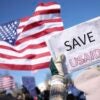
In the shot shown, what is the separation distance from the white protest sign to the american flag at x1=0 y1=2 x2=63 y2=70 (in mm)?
800

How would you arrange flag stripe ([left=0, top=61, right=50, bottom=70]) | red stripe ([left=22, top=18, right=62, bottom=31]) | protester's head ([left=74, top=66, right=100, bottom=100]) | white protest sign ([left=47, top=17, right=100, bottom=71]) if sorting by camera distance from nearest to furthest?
1. protester's head ([left=74, top=66, right=100, bottom=100])
2. white protest sign ([left=47, top=17, right=100, bottom=71])
3. flag stripe ([left=0, top=61, right=50, bottom=70])
4. red stripe ([left=22, top=18, right=62, bottom=31])

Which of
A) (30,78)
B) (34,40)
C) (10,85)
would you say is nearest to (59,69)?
(34,40)

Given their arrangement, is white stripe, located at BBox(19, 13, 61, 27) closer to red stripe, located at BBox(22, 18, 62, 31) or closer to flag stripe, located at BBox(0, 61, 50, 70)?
red stripe, located at BBox(22, 18, 62, 31)

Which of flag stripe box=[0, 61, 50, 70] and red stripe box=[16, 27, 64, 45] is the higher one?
red stripe box=[16, 27, 64, 45]

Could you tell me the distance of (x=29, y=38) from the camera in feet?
28.6

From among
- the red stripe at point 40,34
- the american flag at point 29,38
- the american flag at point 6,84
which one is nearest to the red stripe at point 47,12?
the american flag at point 29,38

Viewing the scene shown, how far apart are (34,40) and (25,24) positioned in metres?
0.44

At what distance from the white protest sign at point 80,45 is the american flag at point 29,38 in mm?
800

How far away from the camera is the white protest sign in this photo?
7340mm

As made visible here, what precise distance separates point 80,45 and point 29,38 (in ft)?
5.21

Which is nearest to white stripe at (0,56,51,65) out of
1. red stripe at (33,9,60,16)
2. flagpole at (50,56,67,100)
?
red stripe at (33,9,60,16)

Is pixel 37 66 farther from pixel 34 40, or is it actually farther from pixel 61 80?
pixel 61 80

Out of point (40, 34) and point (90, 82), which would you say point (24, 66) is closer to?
point (40, 34)

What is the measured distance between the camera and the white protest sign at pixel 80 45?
7.34 m
